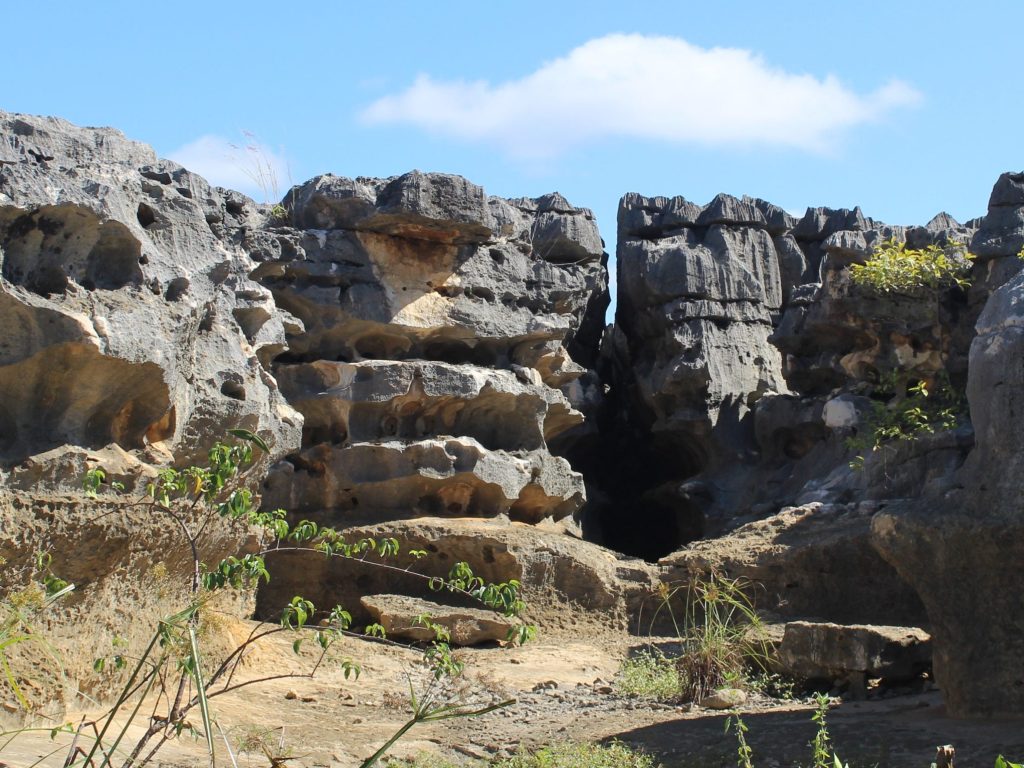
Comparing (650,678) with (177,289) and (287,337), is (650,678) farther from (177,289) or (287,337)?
(287,337)

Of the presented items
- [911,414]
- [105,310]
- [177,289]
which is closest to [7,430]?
[105,310]

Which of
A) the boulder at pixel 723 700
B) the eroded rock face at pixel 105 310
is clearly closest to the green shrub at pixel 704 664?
the boulder at pixel 723 700

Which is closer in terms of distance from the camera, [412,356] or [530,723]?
[530,723]

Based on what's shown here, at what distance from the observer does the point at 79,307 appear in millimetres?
7988

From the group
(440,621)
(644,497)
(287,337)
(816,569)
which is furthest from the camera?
(644,497)

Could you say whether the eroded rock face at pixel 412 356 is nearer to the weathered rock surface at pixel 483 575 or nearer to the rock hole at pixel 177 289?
the weathered rock surface at pixel 483 575

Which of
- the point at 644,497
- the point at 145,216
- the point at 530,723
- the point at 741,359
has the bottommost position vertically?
the point at 530,723

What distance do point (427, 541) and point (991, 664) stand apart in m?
5.89

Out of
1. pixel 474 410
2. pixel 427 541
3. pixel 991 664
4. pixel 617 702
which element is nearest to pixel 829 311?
pixel 474 410

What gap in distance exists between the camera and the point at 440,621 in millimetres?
11383

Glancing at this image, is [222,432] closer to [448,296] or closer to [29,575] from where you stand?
[29,575]

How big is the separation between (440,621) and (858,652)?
146 inches

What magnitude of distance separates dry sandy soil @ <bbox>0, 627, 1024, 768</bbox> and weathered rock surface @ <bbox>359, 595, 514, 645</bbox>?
14.1 inches

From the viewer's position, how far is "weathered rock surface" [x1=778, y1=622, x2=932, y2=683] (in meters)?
9.08
